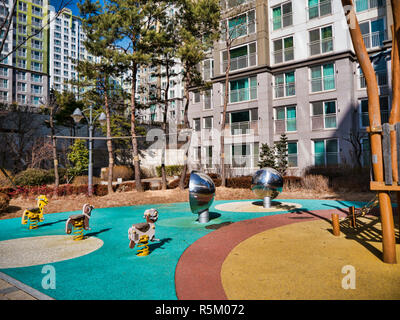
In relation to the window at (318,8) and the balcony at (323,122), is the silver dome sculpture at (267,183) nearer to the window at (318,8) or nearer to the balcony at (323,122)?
the balcony at (323,122)

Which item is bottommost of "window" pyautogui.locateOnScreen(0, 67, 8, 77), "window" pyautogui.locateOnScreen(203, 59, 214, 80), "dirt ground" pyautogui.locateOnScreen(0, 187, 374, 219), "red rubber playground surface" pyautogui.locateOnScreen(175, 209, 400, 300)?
"red rubber playground surface" pyautogui.locateOnScreen(175, 209, 400, 300)

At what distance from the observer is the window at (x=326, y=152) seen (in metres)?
24.8

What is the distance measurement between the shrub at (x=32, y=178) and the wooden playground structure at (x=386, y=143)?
2459cm

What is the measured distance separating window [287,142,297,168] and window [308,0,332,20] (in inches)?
494

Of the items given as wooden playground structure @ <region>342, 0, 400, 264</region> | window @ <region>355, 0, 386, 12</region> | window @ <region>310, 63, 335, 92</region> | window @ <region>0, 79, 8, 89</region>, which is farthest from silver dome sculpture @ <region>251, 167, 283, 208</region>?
window @ <region>0, 79, 8, 89</region>

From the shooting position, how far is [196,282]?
5184 millimetres

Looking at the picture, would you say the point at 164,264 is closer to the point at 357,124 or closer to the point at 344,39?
the point at 357,124

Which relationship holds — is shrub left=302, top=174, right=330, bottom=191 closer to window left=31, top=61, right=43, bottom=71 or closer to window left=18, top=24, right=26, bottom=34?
window left=18, top=24, right=26, bottom=34

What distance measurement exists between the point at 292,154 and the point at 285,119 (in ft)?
12.2

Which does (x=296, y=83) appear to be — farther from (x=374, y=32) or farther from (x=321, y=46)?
(x=374, y=32)

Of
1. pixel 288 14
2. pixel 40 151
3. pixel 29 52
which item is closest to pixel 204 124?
pixel 288 14

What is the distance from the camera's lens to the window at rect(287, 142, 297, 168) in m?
26.6

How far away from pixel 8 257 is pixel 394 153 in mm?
9755

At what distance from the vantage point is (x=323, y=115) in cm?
2547
